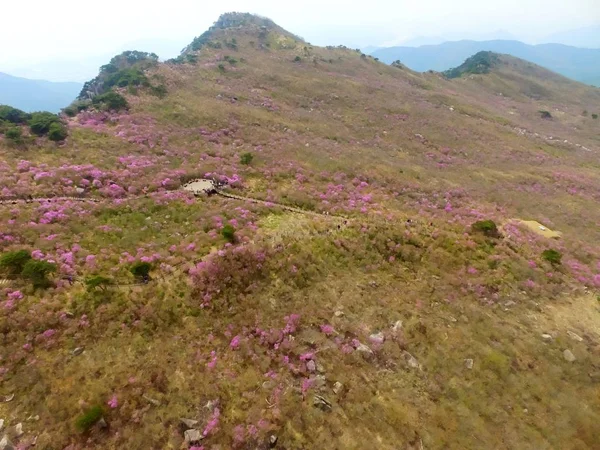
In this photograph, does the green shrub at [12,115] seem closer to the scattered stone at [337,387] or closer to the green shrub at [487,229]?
the scattered stone at [337,387]

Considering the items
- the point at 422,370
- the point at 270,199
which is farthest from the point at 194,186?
the point at 422,370

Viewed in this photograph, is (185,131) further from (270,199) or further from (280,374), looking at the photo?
(280,374)

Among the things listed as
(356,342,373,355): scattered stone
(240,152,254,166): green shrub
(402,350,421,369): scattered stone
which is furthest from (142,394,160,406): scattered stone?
(240,152,254,166): green shrub

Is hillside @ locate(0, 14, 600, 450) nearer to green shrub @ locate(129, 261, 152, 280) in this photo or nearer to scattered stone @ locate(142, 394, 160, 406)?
scattered stone @ locate(142, 394, 160, 406)

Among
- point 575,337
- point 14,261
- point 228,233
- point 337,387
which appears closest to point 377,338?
point 337,387

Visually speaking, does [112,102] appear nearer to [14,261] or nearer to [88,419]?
[14,261]
